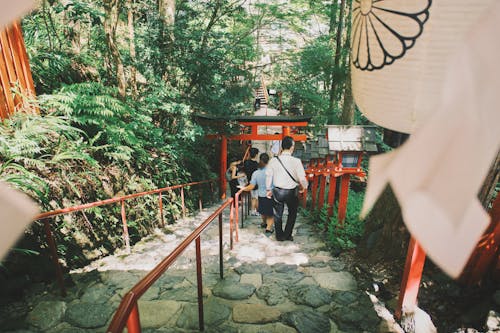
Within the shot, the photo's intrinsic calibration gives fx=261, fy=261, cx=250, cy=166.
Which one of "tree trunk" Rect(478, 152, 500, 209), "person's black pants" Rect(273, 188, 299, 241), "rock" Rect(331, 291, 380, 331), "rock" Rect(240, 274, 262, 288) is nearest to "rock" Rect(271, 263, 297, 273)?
"rock" Rect(240, 274, 262, 288)

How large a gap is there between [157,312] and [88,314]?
28.7 inches

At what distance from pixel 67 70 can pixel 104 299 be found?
5524 millimetres

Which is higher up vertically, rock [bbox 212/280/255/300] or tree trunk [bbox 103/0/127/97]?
tree trunk [bbox 103/0/127/97]

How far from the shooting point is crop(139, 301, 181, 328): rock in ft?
8.93

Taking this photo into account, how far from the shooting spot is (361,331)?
8.78 ft

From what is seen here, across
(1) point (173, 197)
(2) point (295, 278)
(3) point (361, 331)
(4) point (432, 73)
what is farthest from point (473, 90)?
A: (1) point (173, 197)

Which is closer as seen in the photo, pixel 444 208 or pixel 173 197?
pixel 444 208

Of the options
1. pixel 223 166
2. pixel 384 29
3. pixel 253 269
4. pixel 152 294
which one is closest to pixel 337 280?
pixel 253 269

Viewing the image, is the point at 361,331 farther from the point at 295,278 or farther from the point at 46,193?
the point at 46,193

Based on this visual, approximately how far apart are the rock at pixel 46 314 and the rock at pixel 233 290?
1.67m

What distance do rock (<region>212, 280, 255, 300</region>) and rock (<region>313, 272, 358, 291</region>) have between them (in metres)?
0.97

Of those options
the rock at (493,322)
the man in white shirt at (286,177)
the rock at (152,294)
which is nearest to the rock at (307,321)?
the rock at (493,322)

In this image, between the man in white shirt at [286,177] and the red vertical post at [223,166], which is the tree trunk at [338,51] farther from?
the man in white shirt at [286,177]

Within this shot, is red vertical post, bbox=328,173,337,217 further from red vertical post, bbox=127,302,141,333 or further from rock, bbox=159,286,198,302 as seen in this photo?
red vertical post, bbox=127,302,141,333
